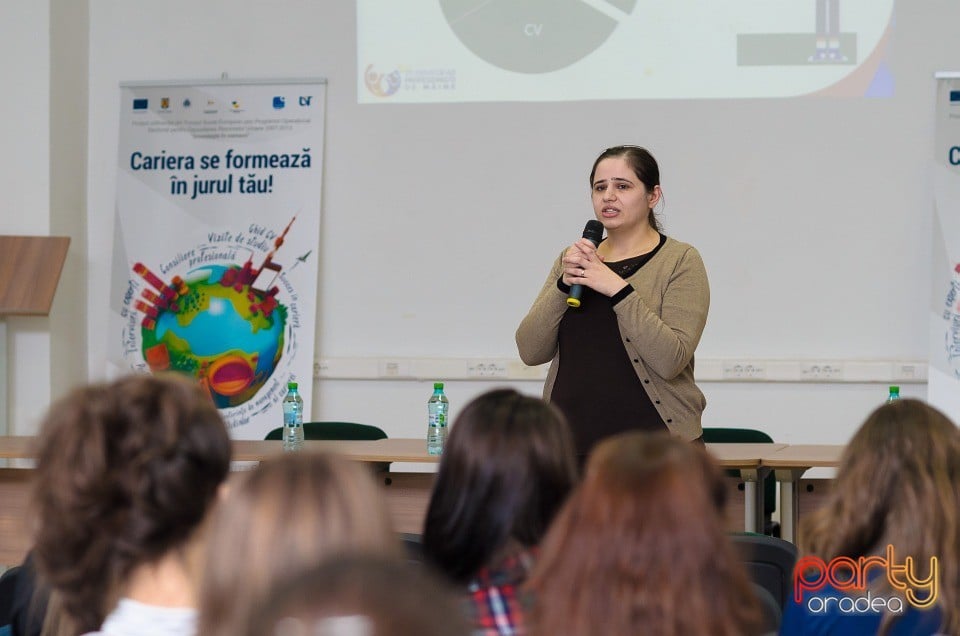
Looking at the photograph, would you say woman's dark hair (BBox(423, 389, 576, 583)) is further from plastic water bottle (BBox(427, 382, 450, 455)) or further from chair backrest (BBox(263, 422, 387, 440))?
chair backrest (BBox(263, 422, 387, 440))

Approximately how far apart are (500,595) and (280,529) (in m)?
0.54

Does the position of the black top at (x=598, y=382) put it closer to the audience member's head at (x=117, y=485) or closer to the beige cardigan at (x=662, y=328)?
the beige cardigan at (x=662, y=328)

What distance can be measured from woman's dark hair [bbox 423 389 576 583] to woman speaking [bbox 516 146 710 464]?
47.9 inches

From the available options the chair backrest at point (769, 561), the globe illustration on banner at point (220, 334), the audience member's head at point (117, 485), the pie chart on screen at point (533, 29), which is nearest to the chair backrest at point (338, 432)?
the globe illustration on banner at point (220, 334)

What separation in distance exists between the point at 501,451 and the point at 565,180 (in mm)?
3554

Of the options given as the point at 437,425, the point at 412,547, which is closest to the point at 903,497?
the point at 412,547

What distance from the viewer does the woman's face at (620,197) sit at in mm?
2848

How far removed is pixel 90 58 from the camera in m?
5.23

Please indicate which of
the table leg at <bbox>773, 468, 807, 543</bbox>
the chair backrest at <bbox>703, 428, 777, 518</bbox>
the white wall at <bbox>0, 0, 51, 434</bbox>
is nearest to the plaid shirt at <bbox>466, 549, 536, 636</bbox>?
the table leg at <bbox>773, 468, 807, 543</bbox>

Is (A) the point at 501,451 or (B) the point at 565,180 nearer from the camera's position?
(A) the point at 501,451

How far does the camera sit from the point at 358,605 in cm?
59

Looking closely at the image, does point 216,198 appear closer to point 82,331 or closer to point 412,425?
point 82,331

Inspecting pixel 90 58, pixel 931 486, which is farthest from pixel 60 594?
pixel 90 58

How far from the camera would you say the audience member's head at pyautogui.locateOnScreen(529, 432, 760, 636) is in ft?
3.40
